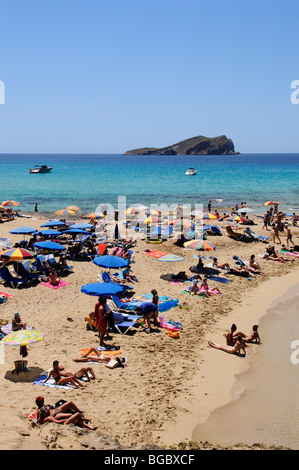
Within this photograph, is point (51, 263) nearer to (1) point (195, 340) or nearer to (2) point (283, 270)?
(1) point (195, 340)

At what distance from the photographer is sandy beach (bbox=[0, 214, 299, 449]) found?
6582 millimetres

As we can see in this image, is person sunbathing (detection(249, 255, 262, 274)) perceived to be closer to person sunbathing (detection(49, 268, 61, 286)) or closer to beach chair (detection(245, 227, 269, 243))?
beach chair (detection(245, 227, 269, 243))

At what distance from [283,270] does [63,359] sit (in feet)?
40.7

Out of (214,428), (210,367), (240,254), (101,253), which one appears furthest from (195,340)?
(240,254)

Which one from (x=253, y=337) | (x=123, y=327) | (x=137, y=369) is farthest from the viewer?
(x=123, y=327)

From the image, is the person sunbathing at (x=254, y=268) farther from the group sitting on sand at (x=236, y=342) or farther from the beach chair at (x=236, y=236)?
the group sitting on sand at (x=236, y=342)

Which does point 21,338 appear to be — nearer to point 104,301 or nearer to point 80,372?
point 80,372

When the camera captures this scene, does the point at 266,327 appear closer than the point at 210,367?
No

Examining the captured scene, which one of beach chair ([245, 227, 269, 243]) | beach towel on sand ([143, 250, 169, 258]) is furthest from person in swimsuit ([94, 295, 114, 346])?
beach chair ([245, 227, 269, 243])

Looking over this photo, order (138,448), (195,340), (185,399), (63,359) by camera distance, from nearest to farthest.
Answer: (138,448) → (185,399) → (63,359) → (195,340)

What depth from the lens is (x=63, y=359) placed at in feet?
30.5

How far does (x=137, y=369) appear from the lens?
905cm

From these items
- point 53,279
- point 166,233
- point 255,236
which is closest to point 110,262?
point 53,279

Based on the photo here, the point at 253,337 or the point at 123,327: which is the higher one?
the point at 123,327
